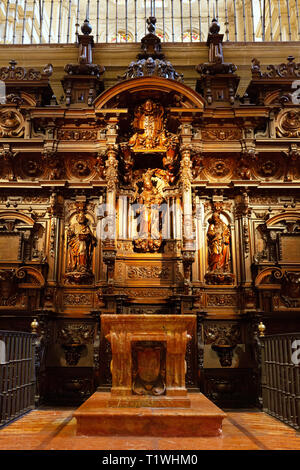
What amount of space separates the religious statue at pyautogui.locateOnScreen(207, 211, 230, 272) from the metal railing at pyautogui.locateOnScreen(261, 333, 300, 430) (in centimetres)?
240

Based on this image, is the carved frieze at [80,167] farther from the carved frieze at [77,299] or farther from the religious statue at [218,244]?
the religious statue at [218,244]

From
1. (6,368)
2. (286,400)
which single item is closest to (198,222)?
(286,400)

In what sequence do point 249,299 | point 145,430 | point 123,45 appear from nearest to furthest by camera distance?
point 145,430, point 249,299, point 123,45

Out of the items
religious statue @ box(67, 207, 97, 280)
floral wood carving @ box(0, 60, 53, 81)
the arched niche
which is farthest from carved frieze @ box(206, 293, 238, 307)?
floral wood carving @ box(0, 60, 53, 81)

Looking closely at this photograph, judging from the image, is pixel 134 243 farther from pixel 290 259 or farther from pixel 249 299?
pixel 290 259

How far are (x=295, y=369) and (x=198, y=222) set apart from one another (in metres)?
4.49

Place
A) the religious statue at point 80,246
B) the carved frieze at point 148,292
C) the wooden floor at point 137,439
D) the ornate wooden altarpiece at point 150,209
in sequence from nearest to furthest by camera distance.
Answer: the wooden floor at point 137,439
the ornate wooden altarpiece at point 150,209
the carved frieze at point 148,292
the religious statue at point 80,246

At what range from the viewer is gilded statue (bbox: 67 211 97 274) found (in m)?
8.72

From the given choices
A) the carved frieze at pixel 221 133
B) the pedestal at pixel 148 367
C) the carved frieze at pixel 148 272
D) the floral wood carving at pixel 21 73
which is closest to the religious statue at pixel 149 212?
the carved frieze at pixel 148 272

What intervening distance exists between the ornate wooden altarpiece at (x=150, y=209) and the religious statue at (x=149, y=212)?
28mm

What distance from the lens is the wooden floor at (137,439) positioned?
3.89 meters

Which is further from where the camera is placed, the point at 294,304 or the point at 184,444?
the point at 294,304

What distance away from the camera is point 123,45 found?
34.5ft
